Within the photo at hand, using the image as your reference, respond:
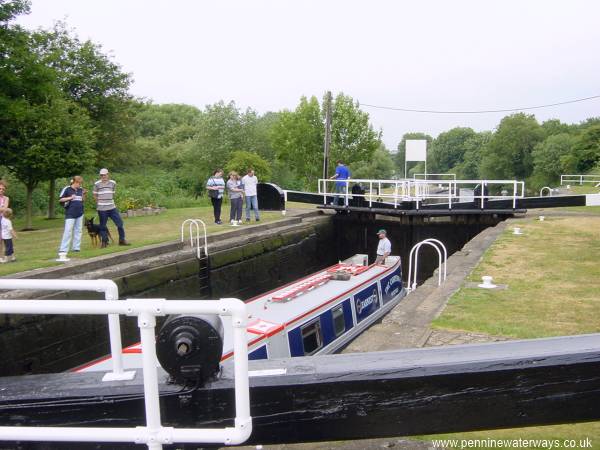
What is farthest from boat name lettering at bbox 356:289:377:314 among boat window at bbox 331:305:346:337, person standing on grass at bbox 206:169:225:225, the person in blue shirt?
the person in blue shirt

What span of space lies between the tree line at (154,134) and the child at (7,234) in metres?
4.80

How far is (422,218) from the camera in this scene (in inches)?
621

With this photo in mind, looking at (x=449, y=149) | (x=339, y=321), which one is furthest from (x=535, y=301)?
(x=449, y=149)

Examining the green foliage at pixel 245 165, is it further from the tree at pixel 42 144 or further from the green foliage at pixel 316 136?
the tree at pixel 42 144

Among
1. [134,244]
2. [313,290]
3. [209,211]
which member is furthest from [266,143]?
[313,290]

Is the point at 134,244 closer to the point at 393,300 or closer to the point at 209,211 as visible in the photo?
the point at 393,300

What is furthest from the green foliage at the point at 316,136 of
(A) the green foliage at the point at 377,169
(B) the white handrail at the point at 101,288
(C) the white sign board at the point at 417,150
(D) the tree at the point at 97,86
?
(B) the white handrail at the point at 101,288

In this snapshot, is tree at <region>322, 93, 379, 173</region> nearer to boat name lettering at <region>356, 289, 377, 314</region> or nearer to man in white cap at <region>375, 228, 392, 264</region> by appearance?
man in white cap at <region>375, 228, 392, 264</region>

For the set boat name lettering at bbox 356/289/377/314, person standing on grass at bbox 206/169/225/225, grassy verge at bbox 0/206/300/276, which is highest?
person standing on grass at bbox 206/169/225/225

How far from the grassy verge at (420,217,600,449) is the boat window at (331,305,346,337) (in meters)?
1.83

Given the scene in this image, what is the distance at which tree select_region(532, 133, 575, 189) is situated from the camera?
56.3 m

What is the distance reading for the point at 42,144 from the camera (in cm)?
1300

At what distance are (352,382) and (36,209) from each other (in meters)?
20.8

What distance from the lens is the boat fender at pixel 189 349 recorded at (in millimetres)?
1487
